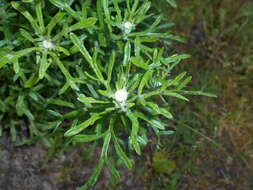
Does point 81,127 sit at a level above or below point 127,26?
below

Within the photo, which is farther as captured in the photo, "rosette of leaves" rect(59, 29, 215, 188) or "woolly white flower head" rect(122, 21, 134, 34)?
"woolly white flower head" rect(122, 21, 134, 34)

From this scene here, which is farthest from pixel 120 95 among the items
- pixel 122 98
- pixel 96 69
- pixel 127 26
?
pixel 127 26

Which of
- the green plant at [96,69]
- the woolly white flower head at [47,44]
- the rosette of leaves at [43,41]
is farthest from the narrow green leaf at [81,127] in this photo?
the woolly white flower head at [47,44]

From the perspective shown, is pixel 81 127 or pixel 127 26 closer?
pixel 81 127

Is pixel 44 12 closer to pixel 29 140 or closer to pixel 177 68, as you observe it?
pixel 29 140

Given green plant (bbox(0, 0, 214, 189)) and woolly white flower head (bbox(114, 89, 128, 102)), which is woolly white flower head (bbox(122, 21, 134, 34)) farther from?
woolly white flower head (bbox(114, 89, 128, 102))

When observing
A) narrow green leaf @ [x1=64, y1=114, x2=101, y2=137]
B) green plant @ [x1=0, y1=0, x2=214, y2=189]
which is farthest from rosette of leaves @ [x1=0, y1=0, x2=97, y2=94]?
narrow green leaf @ [x1=64, y1=114, x2=101, y2=137]

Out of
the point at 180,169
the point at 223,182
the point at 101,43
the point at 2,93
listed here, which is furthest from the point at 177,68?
the point at 2,93

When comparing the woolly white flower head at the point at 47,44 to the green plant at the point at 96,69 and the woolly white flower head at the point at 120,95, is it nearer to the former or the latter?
the green plant at the point at 96,69

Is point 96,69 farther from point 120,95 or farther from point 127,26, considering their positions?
point 127,26

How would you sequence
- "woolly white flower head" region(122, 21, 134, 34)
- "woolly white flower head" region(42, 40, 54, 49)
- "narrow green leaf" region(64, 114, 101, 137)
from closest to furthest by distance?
"narrow green leaf" region(64, 114, 101, 137) → "woolly white flower head" region(42, 40, 54, 49) → "woolly white flower head" region(122, 21, 134, 34)
